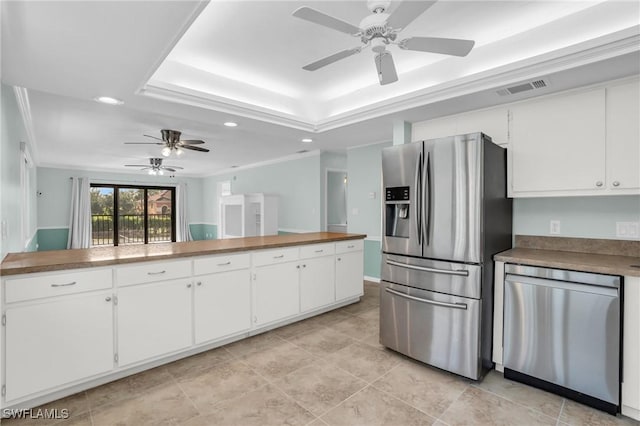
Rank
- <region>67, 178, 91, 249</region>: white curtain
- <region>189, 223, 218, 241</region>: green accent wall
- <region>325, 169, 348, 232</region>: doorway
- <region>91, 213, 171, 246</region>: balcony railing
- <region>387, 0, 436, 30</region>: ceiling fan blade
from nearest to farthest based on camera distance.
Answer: <region>387, 0, 436, 30</region>: ceiling fan blade → <region>325, 169, 348, 232</region>: doorway → <region>67, 178, 91, 249</region>: white curtain → <region>91, 213, 171, 246</region>: balcony railing → <region>189, 223, 218, 241</region>: green accent wall

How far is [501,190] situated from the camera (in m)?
2.63

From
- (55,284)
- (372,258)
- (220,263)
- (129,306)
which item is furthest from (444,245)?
(372,258)

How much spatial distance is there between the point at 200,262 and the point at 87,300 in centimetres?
78

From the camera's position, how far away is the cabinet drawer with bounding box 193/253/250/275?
8.66 feet

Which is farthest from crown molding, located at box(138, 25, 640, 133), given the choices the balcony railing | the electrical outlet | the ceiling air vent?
the balcony railing

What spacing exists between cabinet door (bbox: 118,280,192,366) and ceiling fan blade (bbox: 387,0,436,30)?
230 centimetres

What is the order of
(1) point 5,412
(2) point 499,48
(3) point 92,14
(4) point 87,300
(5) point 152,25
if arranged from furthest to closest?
1. (2) point 499,48
2. (4) point 87,300
3. (1) point 5,412
4. (5) point 152,25
5. (3) point 92,14

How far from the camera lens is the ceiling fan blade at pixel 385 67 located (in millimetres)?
1951

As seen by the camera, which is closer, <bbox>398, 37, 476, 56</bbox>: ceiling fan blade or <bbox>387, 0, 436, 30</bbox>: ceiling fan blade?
<bbox>387, 0, 436, 30</bbox>: ceiling fan blade

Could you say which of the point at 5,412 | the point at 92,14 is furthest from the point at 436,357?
the point at 92,14

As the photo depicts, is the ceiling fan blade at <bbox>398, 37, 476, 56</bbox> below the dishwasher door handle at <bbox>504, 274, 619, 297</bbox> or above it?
above

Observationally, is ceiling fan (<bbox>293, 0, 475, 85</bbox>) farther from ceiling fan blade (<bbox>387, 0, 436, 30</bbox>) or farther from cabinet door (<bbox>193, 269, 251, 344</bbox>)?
cabinet door (<bbox>193, 269, 251, 344</bbox>)

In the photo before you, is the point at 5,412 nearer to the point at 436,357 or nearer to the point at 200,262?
the point at 200,262

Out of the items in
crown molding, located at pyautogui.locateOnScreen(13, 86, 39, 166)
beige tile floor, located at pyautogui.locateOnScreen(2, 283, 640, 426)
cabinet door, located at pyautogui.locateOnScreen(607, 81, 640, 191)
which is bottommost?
beige tile floor, located at pyautogui.locateOnScreen(2, 283, 640, 426)
